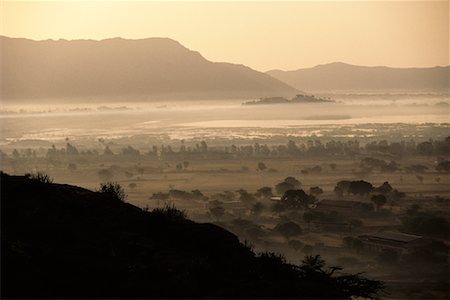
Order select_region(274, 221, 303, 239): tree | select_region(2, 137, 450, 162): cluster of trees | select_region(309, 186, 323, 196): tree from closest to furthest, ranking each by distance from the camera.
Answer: select_region(274, 221, 303, 239): tree → select_region(309, 186, 323, 196): tree → select_region(2, 137, 450, 162): cluster of trees

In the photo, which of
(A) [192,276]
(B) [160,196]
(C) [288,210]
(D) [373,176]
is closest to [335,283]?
(A) [192,276]

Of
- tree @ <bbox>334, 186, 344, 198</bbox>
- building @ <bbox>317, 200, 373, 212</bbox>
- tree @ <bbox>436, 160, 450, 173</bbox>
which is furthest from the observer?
tree @ <bbox>436, 160, 450, 173</bbox>

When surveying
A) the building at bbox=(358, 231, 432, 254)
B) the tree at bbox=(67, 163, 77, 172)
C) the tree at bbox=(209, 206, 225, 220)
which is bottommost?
the building at bbox=(358, 231, 432, 254)

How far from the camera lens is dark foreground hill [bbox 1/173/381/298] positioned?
30.2 feet

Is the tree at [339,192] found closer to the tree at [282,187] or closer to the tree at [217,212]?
the tree at [282,187]

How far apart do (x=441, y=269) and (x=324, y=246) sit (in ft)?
40.5

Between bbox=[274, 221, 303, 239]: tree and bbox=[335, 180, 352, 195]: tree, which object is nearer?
bbox=[274, 221, 303, 239]: tree

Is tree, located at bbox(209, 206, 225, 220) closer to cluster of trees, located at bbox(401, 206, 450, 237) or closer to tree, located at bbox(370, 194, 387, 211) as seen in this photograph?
tree, located at bbox(370, 194, 387, 211)

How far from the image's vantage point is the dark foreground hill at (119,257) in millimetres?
9219

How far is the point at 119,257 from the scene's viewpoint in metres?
10.4

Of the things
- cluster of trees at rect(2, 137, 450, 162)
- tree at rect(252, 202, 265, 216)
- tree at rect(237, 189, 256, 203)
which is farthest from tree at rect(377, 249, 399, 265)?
cluster of trees at rect(2, 137, 450, 162)

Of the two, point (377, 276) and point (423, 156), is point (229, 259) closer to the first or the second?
point (377, 276)

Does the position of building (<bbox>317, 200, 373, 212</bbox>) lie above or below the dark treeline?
below

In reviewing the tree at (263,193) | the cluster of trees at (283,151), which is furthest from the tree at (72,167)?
the tree at (263,193)
